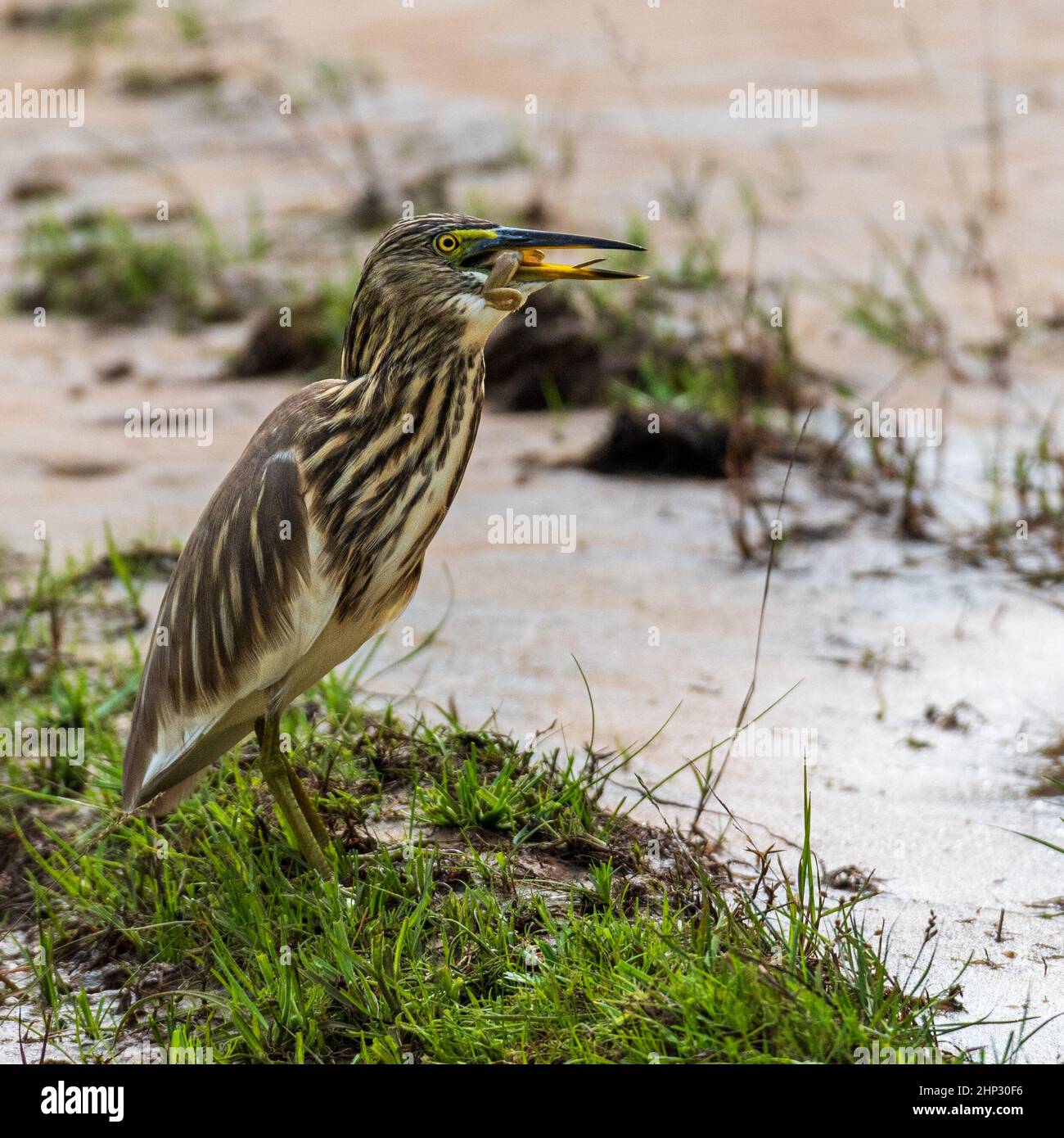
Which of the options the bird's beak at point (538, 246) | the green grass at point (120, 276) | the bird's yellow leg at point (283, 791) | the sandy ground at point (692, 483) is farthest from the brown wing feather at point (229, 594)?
the green grass at point (120, 276)

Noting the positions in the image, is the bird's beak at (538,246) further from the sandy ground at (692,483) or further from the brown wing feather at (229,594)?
the sandy ground at (692,483)

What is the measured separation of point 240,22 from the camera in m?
11.3

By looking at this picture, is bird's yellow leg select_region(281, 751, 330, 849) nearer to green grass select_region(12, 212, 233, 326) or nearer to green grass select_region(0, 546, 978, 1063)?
green grass select_region(0, 546, 978, 1063)

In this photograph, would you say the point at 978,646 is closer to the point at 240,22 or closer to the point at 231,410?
the point at 231,410

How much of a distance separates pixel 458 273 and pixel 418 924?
1266 millimetres

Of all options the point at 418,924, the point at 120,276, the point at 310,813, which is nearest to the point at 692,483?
the point at 310,813

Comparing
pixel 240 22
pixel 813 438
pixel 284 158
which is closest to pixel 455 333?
pixel 813 438

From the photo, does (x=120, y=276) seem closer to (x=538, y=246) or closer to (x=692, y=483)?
(x=692, y=483)

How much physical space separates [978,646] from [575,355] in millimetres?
2325

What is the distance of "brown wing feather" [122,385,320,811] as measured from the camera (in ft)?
10.2

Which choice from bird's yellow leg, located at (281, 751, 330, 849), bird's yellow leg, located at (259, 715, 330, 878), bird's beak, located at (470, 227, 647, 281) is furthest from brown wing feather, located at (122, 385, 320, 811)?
bird's beak, located at (470, 227, 647, 281)

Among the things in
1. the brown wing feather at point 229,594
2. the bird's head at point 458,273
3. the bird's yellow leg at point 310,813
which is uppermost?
the bird's head at point 458,273

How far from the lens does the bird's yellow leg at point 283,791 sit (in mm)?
3225

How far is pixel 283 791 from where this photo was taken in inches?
128
